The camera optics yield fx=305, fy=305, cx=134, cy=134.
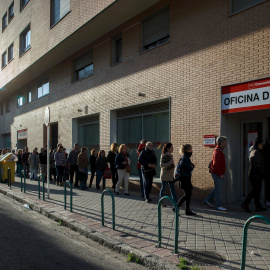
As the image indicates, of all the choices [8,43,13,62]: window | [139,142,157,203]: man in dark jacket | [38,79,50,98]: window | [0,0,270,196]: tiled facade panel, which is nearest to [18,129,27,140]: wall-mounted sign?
[38,79,50,98]: window

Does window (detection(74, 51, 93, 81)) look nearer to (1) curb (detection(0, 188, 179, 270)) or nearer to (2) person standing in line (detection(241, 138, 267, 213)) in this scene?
(1) curb (detection(0, 188, 179, 270))

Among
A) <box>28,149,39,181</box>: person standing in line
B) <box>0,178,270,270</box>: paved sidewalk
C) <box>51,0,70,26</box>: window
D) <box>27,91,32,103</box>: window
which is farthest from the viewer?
<box>27,91,32,103</box>: window

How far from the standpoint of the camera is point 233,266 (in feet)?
13.4

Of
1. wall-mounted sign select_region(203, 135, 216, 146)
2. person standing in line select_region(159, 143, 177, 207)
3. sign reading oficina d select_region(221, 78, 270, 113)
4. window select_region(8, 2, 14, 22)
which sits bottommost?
person standing in line select_region(159, 143, 177, 207)

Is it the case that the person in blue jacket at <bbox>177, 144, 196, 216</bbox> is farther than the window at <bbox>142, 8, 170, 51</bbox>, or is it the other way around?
Answer: the window at <bbox>142, 8, 170, 51</bbox>

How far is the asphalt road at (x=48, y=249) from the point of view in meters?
4.39

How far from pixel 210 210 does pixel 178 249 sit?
3034 mm

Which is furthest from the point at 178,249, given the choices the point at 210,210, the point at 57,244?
the point at 210,210

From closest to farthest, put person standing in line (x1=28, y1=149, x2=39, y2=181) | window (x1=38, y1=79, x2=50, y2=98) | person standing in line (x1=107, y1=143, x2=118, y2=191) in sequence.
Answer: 1. person standing in line (x1=107, y1=143, x2=118, y2=191)
2. person standing in line (x1=28, y1=149, x2=39, y2=181)
3. window (x1=38, y1=79, x2=50, y2=98)

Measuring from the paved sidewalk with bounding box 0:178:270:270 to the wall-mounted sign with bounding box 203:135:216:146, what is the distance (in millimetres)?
1685

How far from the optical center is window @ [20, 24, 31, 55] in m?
19.9

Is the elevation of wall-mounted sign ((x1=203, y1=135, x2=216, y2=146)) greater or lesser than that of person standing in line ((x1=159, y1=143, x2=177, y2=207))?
greater

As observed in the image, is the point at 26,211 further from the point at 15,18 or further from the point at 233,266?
the point at 15,18

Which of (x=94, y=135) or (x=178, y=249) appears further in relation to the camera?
(x=94, y=135)
